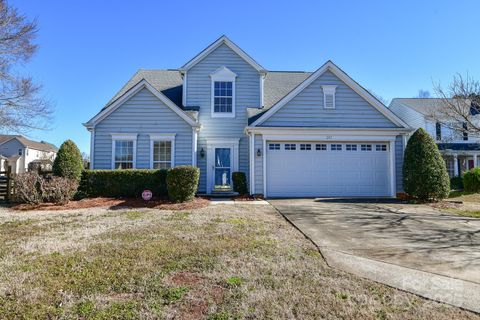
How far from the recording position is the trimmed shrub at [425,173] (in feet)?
39.3

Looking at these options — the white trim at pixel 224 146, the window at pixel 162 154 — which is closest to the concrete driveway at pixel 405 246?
the white trim at pixel 224 146

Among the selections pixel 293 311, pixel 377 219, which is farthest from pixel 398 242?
pixel 293 311

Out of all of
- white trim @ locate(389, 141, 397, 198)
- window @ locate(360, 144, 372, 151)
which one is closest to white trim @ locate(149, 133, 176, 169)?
window @ locate(360, 144, 372, 151)

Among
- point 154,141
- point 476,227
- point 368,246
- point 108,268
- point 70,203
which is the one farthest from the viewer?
point 154,141

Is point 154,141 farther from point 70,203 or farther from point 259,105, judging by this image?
point 259,105

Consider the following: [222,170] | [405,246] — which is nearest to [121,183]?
[222,170]

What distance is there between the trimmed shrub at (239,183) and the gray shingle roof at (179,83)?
3.61 m

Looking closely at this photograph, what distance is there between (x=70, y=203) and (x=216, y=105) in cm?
811

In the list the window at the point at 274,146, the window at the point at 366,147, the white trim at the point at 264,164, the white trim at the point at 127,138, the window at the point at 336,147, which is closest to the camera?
the white trim at the point at 264,164

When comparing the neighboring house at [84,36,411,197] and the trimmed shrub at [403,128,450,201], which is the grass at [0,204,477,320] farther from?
the trimmed shrub at [403,128,450,201]

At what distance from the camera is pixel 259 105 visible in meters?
16.0

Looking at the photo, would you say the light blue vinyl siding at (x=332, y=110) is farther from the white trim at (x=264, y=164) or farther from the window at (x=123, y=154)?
the window at (x=123, y=154)

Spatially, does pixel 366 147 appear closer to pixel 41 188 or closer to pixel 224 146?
pixel 224 146

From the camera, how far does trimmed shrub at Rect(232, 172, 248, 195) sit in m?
14.3
